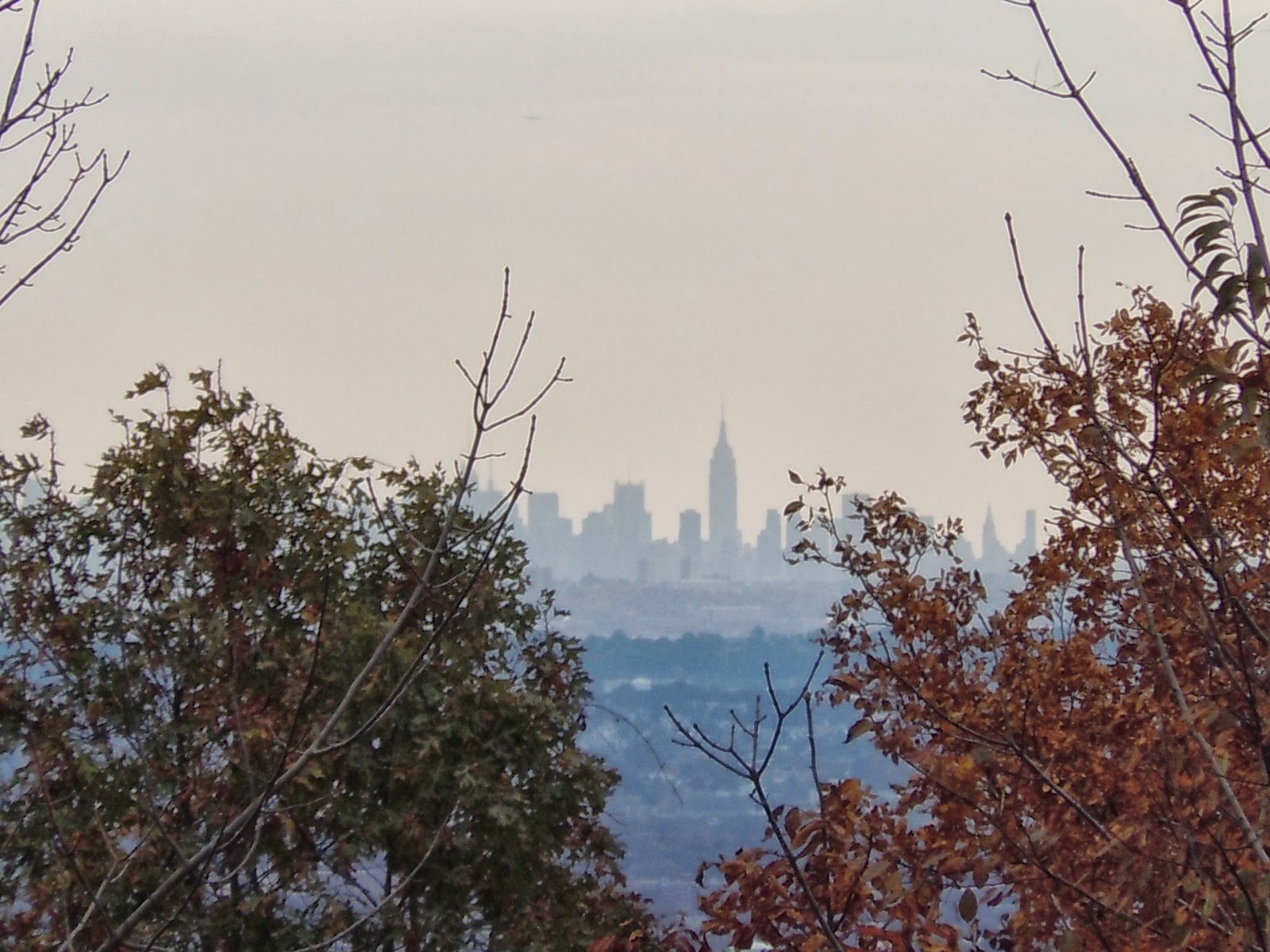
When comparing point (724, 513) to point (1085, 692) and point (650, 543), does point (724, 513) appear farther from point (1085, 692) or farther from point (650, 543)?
point (1085, 692)

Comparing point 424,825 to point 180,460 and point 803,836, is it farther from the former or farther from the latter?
point 803,836

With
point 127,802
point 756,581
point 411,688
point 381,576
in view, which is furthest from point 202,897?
point 756,581

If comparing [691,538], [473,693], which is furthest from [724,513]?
[473,693]

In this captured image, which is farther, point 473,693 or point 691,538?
point 691,538

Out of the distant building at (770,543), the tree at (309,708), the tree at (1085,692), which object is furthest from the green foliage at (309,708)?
the distant building at (770,543)

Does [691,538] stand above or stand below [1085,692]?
above

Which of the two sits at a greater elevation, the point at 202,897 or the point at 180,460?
the point at 180,460

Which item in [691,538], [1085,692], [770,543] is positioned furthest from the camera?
[691,538]
